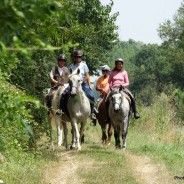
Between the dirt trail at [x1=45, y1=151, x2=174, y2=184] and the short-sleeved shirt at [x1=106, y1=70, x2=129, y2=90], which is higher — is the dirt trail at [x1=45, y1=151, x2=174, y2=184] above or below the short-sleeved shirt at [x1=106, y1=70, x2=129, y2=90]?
below

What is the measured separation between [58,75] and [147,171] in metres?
4.33

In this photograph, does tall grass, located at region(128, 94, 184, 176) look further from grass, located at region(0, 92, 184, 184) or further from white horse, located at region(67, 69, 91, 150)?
white horse, located at region(67, 69, 91, 150)

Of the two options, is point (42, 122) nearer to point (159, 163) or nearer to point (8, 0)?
point (159, 163)

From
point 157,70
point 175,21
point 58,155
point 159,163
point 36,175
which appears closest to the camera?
point 36,175

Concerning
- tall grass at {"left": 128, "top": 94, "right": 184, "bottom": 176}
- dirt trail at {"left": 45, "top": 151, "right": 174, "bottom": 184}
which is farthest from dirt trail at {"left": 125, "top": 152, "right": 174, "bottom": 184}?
tall grass at {"left": 128, "top": 94, "right": 184, "bottom": 176}

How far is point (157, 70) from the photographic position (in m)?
94.5

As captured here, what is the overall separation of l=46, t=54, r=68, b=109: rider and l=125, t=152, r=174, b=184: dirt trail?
2.78 m

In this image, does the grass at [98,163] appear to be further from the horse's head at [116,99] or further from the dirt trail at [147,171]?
the horse's head at [116,99]

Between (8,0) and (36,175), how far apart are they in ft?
25.6

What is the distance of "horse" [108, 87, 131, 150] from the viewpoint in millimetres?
14359

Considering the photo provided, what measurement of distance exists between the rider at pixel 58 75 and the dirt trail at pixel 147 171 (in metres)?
Answer: 2.78

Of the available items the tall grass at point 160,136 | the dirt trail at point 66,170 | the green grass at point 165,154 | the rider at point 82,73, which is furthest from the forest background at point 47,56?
the green grass at point 165,154

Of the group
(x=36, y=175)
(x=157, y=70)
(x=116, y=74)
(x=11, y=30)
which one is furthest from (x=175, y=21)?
(x=11, y=30)

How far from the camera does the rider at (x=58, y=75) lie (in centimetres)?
1444
